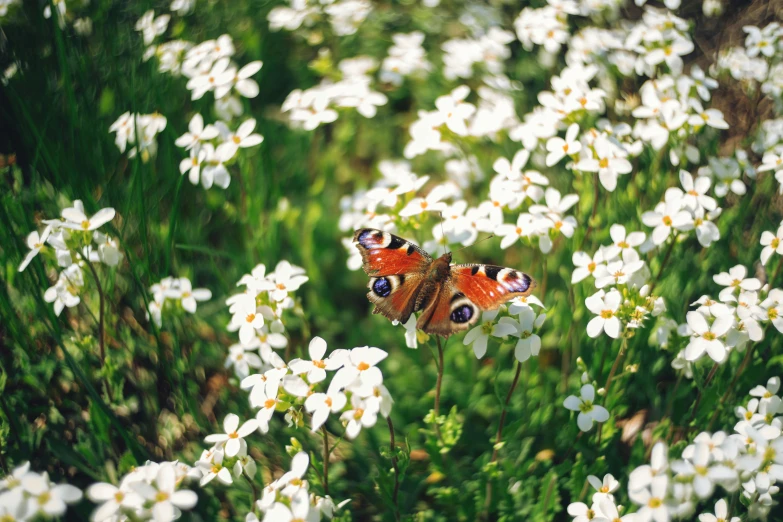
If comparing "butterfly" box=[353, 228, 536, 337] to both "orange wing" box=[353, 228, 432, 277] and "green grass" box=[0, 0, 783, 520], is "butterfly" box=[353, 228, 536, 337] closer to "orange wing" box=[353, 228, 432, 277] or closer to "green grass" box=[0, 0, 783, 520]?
"orange wing" box=[353, 228, 432, 277]

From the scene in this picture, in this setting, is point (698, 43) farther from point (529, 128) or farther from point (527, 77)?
point (529, 128)

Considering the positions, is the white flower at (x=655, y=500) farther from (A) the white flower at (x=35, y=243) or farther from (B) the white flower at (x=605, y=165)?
(A) the white flower at (x=35, y=243)

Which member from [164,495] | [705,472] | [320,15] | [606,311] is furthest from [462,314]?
[320,15]

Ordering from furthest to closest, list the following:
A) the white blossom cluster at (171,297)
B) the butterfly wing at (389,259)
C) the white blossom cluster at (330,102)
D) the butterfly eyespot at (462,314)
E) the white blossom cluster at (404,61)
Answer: the white blossom cluster at (404,61), the white blossom cluster at (330,102), the white blossom cluster at (171,297), the butterfly wing at (389,259), the butterfly eyespot at (462,314)

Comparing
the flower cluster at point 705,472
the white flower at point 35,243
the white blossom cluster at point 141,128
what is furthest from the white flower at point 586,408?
the white blossom cluster at point 141,128

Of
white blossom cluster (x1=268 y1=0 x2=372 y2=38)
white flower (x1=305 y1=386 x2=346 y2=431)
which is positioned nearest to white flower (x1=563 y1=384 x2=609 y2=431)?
white flower (x1=305 y1=386 x2=346 y2=431)

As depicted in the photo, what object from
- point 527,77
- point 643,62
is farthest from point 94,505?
point 527,77
